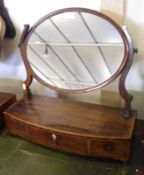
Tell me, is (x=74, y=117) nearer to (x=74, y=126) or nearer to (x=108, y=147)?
(x=74, y=126)

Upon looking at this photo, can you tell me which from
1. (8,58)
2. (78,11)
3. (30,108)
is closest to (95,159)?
(30,108)

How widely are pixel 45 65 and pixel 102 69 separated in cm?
35

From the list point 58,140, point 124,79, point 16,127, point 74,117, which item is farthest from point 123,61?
point 16,127

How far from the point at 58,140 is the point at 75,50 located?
0.49 metres

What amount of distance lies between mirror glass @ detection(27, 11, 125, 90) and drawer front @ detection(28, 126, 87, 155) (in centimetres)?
29

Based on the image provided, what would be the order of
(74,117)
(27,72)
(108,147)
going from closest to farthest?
(108,147), (74,117), (27,72)

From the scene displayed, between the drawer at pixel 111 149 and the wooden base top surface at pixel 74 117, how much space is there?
0.03 metres

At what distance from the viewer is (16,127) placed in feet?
4.22

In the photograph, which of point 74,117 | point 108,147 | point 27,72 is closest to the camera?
point 108,147

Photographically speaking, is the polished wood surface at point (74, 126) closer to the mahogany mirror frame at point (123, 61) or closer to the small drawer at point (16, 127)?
the small drawer at point (16, 127)

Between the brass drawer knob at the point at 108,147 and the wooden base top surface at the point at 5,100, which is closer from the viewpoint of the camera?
the brass drawer knob at the point at 108,147

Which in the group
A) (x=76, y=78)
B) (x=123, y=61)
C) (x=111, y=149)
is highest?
(x=123, y=61)

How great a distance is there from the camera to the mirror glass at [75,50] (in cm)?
114

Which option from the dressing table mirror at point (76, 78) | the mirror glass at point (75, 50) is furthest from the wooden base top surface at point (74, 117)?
the mirror glass at point (75, 50)
